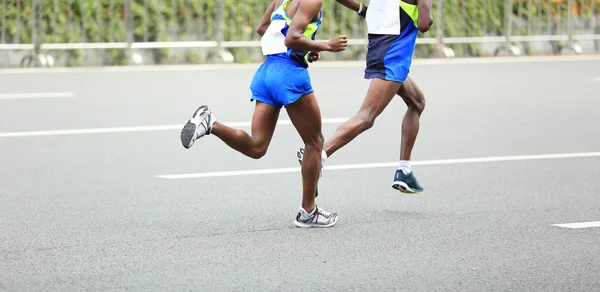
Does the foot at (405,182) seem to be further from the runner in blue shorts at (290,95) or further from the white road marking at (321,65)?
the white road marking at (321,65)

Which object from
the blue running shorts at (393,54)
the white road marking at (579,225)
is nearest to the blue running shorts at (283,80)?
the blue running shorts at (393,54)

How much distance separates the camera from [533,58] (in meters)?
22.7

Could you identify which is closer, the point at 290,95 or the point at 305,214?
the point at 290,95

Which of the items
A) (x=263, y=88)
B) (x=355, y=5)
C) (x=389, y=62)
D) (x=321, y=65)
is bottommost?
(x=321, y=65)

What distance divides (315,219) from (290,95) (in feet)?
2.54

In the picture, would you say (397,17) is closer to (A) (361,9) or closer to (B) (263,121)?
(A) (361,9)

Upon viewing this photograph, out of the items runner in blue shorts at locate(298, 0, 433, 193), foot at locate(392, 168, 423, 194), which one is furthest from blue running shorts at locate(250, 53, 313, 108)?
foot at locate(392, 168, 423, 194)

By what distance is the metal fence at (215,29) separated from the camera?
63.8 feet

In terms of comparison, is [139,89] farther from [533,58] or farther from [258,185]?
[533,58]

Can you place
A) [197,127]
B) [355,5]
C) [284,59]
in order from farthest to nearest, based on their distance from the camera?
[355,5] → [284,59] → [197,127]

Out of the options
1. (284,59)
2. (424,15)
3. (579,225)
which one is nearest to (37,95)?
(424,15)

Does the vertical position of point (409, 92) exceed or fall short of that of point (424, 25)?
it falls short

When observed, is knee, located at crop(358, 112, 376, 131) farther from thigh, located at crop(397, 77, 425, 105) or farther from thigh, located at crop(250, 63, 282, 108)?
thigh, located at crop(250, 63, 282, 108)

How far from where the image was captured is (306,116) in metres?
7.33
